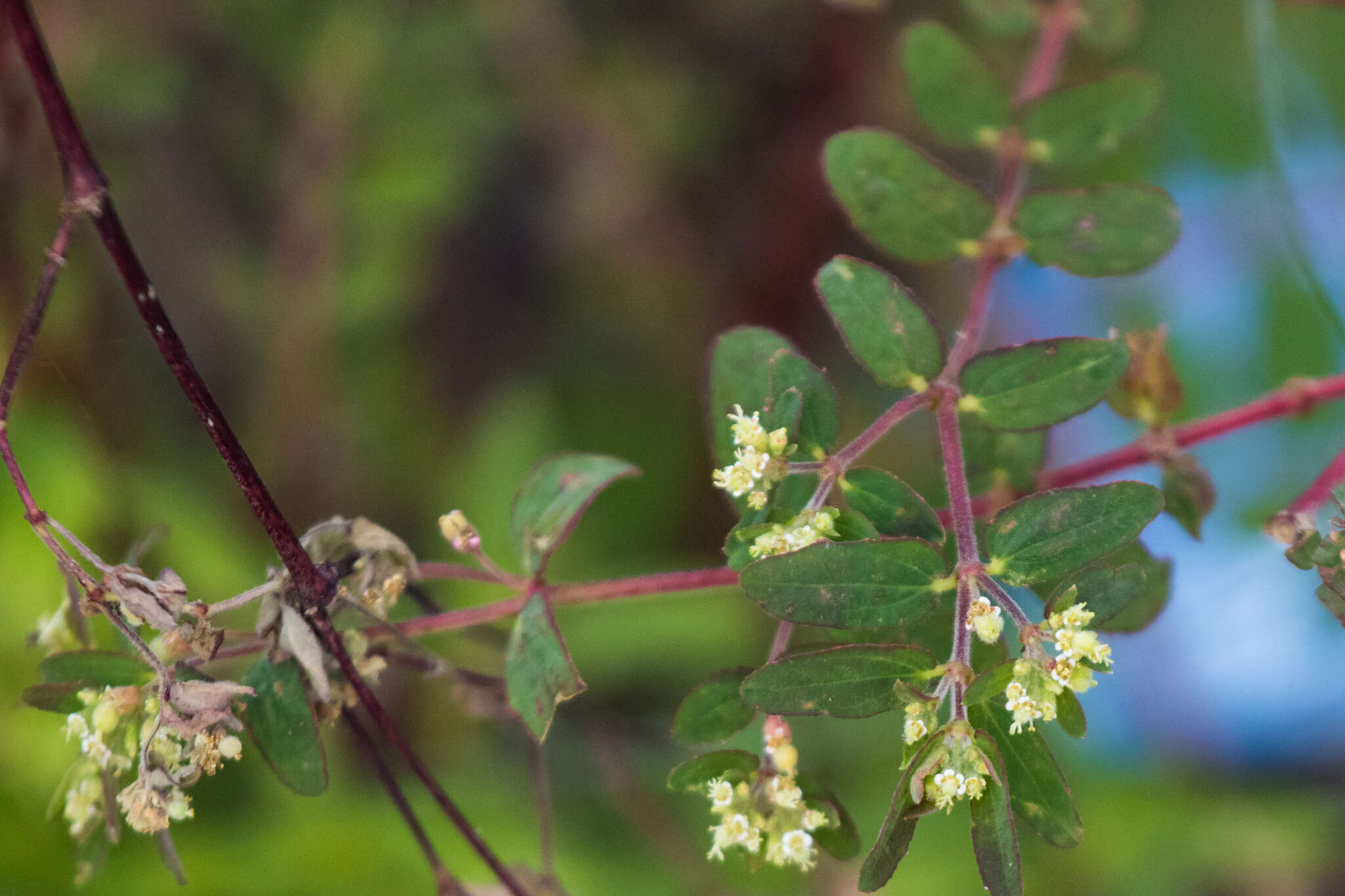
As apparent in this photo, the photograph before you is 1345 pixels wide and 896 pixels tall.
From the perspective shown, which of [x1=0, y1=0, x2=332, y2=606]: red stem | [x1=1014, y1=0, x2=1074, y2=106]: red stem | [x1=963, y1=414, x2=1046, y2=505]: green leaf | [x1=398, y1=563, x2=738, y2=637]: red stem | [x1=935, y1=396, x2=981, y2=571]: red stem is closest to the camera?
[x1=0, y1=0, x2=332, y2=606]: red stem

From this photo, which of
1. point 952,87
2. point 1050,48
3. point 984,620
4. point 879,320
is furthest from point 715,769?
point 1050,48

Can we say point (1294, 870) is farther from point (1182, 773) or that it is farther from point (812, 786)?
point (812, 786)

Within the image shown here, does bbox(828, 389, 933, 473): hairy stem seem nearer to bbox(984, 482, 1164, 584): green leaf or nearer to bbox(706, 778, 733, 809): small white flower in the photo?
bbox(984, 482, 1164, 584): green leaf

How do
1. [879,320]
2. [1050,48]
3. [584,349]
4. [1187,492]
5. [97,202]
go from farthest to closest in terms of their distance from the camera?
[584,349] < [1050,48] < [1187,492] < [879,320] < [97,202]

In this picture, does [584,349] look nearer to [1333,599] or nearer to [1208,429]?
[1208,429]

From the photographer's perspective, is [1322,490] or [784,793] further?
[1322,490]

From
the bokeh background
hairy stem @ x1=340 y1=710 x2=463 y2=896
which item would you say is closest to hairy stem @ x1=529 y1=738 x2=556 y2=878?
the bokeh background
